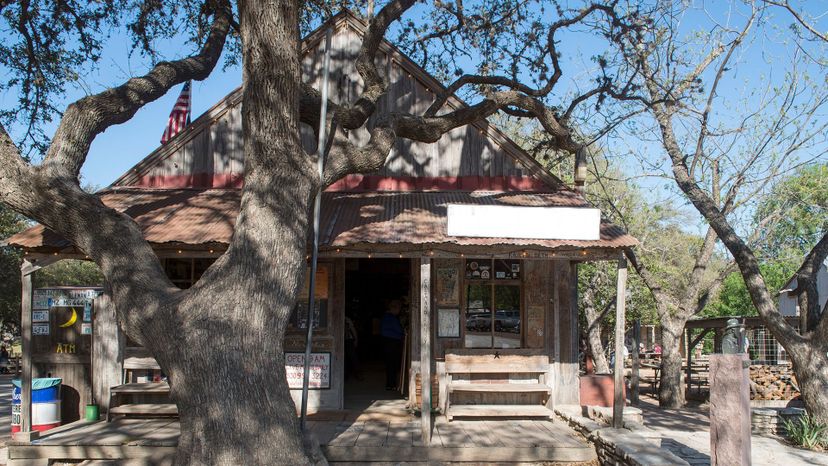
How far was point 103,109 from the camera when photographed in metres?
8.23

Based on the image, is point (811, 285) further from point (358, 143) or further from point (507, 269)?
point (358, 143)

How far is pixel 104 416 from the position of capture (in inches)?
380

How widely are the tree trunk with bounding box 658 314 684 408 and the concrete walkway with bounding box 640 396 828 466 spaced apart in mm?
1309

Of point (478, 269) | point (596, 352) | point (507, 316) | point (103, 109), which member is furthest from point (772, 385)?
point (103, 109)

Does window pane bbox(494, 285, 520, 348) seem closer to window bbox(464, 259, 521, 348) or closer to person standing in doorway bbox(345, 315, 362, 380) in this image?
window bbox(464, 259, 521, 348)

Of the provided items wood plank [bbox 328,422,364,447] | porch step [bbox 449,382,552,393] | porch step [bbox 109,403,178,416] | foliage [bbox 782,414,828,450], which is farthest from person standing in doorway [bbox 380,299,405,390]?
foliage [bbox 782,414,828,450]

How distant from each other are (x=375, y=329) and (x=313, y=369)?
24.5 feet

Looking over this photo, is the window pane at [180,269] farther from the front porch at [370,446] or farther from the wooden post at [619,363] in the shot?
the wooden post at [619,363]

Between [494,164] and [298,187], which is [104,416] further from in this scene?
[494,164]

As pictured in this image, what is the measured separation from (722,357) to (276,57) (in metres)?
5.21

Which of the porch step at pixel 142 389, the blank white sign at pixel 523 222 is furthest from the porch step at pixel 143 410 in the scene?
the blank white sign at pixel 523 222

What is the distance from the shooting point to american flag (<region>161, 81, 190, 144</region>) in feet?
40.3

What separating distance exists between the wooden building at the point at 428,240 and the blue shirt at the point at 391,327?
1.34ft

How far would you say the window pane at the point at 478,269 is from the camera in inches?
411
